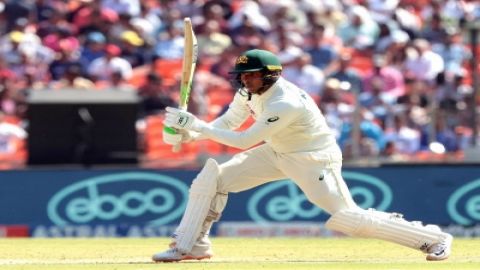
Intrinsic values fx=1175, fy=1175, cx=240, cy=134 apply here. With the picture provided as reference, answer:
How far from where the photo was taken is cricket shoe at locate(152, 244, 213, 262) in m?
7.39

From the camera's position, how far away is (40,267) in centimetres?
720

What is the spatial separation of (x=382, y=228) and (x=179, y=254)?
1.28 meters

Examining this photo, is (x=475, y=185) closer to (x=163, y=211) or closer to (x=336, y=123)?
(x=336, y=123)

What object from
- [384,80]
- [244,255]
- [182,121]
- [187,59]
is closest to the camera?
[182,121]

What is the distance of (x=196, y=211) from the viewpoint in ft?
24.2

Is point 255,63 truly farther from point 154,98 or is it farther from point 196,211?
point 154,98

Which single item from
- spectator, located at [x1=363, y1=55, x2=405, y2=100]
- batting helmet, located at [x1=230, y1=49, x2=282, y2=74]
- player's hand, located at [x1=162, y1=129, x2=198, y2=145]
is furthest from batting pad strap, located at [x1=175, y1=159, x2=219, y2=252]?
spectator, located at [x1=363, y1=55, x2=405, y2=100]

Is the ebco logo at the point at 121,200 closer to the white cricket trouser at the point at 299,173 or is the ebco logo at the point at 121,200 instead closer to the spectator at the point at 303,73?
the spectator at the point at 303,73

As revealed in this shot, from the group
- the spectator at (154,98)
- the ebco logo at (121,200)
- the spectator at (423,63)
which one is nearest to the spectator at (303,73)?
the spectator at (423,63)

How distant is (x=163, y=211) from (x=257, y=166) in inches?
169

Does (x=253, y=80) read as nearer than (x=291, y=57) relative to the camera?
Yes

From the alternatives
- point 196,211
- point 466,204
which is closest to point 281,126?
point 196,211

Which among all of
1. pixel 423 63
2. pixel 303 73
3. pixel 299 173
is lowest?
pixel 299 173

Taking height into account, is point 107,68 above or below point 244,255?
above
